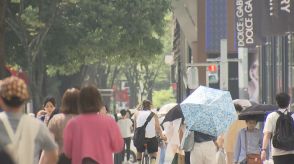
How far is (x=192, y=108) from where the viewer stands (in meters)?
16.1

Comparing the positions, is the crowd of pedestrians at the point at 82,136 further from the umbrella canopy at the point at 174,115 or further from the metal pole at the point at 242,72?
the metal pole at the point at 242,72

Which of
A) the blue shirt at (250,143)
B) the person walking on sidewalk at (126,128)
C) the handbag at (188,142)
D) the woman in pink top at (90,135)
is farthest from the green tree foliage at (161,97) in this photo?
the woman in pink top at (90,135)

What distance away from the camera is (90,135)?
9750 mm

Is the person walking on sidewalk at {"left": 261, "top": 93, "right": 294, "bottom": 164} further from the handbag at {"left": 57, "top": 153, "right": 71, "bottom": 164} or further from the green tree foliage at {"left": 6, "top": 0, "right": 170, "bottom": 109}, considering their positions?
the green tree foliage at {"left": 6, "top": 0, "right": 170, "bottom": 109}

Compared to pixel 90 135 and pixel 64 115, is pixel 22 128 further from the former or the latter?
pixel 64 115

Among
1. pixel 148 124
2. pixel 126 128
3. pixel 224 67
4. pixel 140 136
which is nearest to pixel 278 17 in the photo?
pixel 148 124

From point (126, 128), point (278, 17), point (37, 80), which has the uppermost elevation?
point (278, 17)

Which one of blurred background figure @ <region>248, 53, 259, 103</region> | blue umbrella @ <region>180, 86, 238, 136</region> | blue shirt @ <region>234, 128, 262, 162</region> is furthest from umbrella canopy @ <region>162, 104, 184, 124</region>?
blurred background figure @ <region>248, 53, 259, 103</region>

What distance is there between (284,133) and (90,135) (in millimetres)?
3994

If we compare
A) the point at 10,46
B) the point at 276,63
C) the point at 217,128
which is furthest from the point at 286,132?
the point at 10,46

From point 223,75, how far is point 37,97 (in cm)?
1034

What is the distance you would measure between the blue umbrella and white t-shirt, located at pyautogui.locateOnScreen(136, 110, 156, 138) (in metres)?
5.68

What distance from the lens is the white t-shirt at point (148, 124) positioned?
22.0 meters

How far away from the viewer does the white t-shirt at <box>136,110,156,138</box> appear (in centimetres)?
2202
